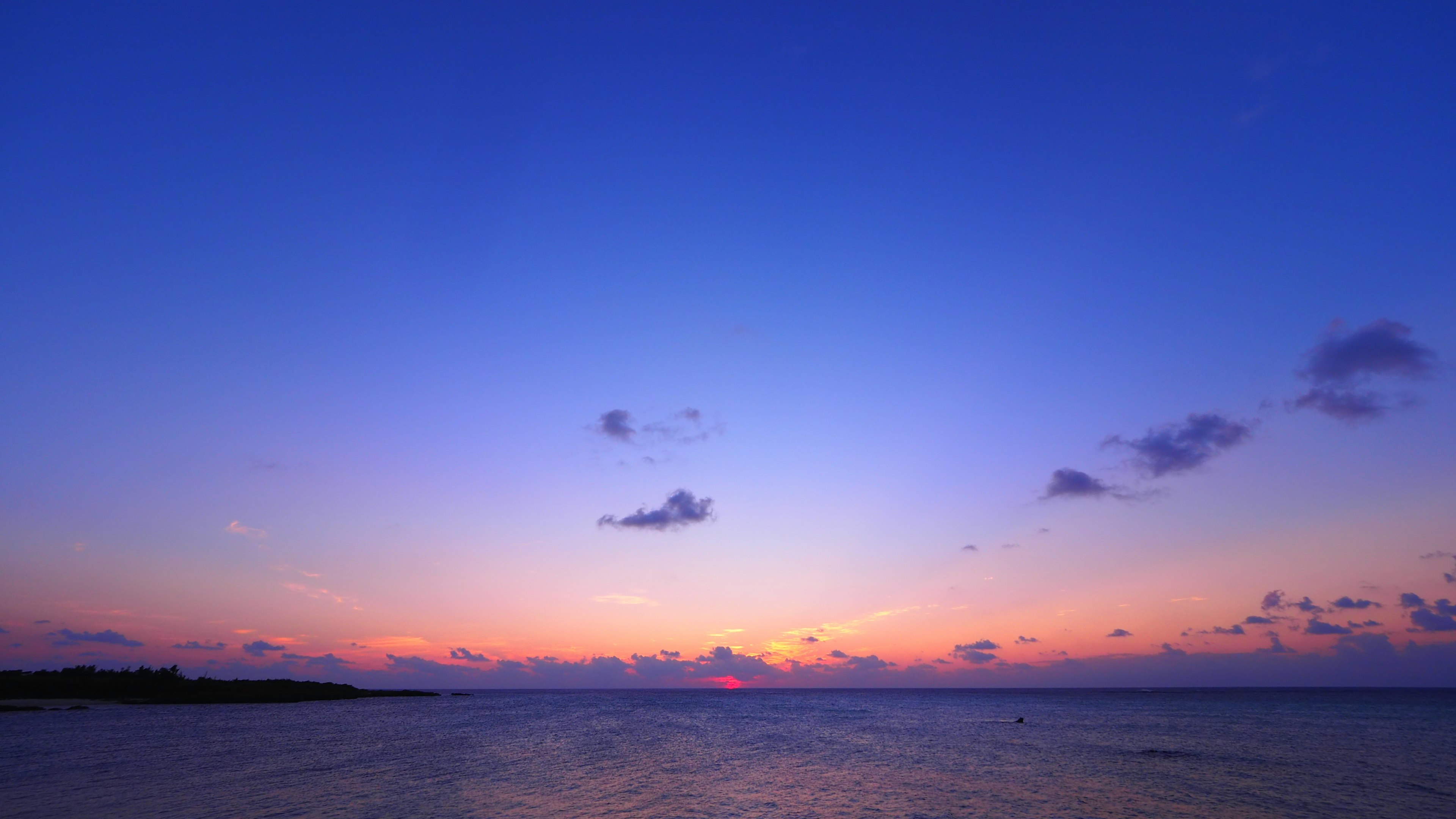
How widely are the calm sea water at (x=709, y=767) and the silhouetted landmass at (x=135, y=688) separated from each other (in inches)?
908

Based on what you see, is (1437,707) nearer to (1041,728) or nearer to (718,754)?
(1041,728)

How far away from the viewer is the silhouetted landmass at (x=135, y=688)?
108062mm

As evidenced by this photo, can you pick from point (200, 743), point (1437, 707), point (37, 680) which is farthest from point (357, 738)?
point (1437, 707)

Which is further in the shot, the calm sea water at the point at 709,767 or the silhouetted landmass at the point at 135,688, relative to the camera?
the silhouetted landmass at the point at 135,688

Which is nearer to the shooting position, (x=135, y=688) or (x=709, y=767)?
(x=709, y=767)

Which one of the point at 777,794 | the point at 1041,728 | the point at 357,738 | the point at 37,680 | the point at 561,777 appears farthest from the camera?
the point at 37,680

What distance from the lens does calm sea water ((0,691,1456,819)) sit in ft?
111

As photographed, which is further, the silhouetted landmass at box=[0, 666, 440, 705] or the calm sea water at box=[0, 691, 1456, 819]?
the silhouetted landmass at box=[0, 666, 440, 705]

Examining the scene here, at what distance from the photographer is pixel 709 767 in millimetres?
48500

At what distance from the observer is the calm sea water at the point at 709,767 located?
111ft

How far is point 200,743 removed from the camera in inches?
2242

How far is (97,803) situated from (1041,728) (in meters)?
88.3

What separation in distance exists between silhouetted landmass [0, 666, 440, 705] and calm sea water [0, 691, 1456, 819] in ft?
75.7

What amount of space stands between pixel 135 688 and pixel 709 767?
126m
